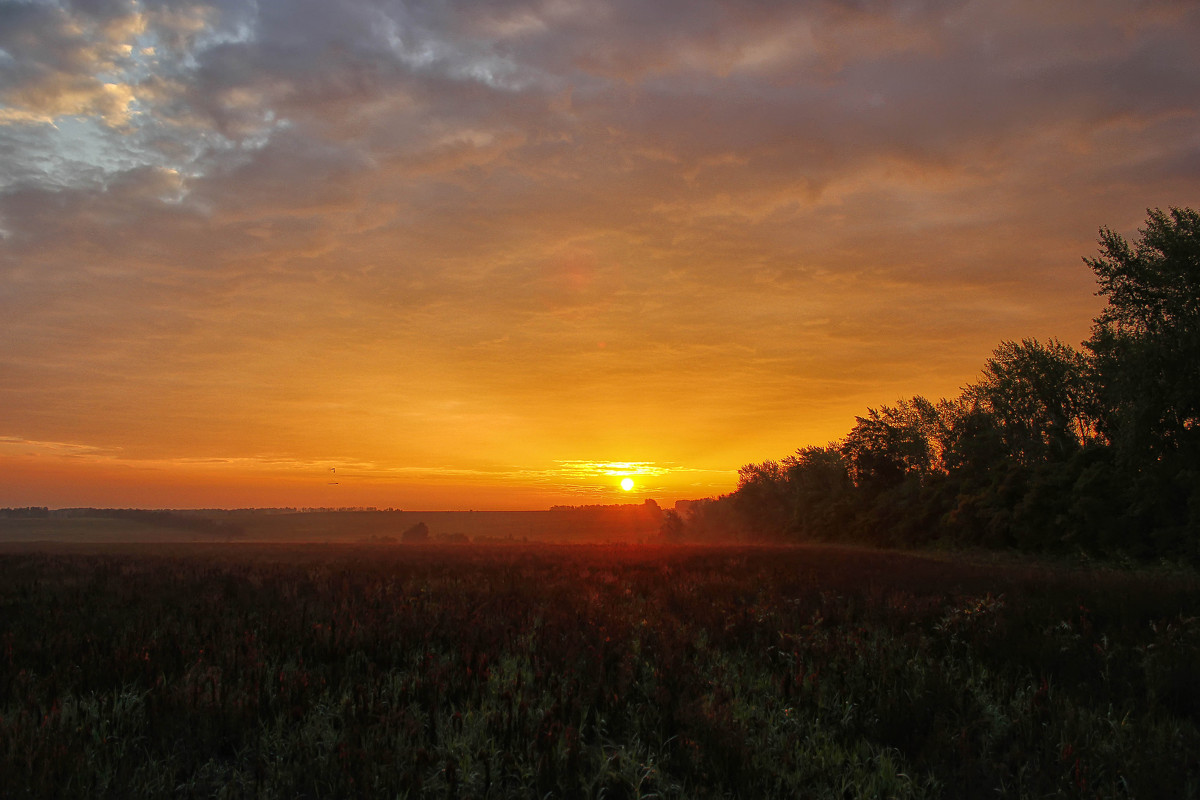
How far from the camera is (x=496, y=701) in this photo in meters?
4.87

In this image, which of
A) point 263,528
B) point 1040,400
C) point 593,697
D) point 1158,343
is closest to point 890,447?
point 1040,400

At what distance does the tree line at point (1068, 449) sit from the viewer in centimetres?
2561

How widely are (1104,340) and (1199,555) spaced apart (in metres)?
14.5

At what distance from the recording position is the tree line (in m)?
25.6

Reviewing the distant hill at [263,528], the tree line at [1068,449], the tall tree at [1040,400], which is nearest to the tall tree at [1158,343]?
the tree line at [1068,449]

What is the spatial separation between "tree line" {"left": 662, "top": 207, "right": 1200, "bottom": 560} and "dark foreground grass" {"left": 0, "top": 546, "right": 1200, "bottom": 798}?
21.4 meters

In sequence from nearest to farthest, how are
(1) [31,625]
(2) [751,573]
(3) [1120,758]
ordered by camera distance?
(3) [1120,758], (1) [31,625], (2) [751,573]

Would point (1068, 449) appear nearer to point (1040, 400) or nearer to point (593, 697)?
point (1040, 400)

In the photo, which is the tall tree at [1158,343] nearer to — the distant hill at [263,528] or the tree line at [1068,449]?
the tree line at [1068,449]

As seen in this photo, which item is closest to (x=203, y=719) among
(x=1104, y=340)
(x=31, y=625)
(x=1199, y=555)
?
(x=31, y=625)

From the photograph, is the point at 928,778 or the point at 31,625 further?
the point at 31,625

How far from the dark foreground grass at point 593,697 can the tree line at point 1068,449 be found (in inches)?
842

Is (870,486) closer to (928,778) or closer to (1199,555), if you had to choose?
(1199,555)

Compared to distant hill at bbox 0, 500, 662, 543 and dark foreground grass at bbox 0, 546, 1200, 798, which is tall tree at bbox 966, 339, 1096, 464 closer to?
dark foreground grass at bbox 0, 546, 1200, 798
